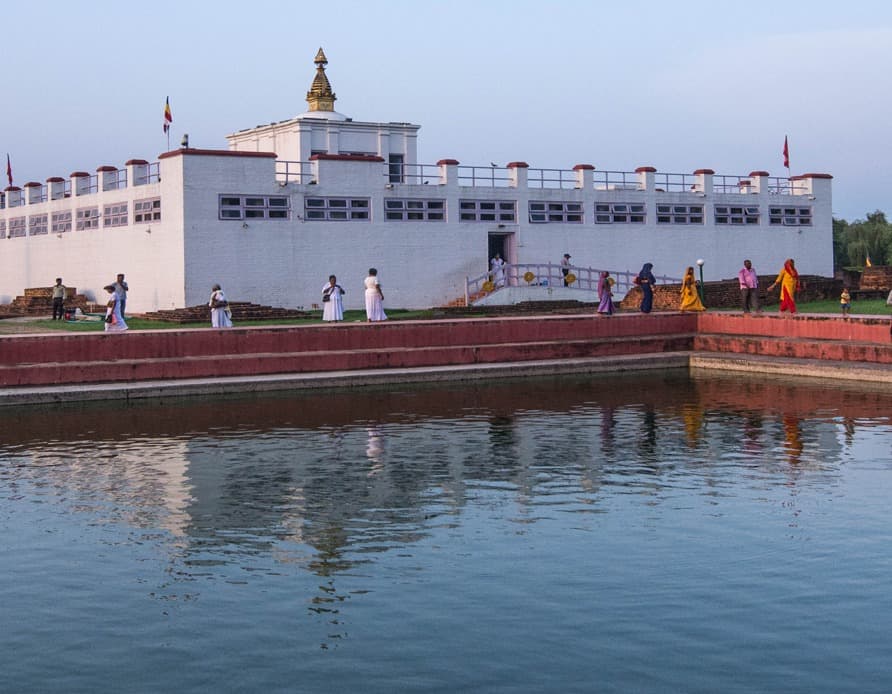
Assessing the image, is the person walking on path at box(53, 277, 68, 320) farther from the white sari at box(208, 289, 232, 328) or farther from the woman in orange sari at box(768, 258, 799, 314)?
the woman in orange sari at box(768, 258, 799, 314)

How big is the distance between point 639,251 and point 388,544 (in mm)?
40469

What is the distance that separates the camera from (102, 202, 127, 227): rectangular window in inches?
1740

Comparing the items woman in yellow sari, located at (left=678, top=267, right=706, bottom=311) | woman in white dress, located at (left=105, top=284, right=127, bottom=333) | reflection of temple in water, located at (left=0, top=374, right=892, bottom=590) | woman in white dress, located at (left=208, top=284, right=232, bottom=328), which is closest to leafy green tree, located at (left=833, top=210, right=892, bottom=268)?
woman in yellow sari, located at (left=678, top=267, right=706, bottom=311)

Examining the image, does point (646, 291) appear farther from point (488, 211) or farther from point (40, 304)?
point (40, 304)

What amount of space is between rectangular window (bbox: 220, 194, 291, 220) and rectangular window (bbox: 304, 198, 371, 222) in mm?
849

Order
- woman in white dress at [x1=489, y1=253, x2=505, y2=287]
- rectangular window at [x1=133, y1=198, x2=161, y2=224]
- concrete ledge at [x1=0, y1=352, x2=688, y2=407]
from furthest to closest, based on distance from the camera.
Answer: woman in white dress at [x1=489, y1=253, x2=505, y2=287], rectangular window at [x1=133, y1=198, x2=161, y2=224], concrete ledge at [x1=0, y1=352, x2=688, y2=407]

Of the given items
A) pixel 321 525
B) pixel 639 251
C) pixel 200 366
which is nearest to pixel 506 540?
pixel 321 525

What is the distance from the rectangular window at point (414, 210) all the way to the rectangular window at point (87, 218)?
36.0 ft

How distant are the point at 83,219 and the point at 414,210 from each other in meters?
12.7

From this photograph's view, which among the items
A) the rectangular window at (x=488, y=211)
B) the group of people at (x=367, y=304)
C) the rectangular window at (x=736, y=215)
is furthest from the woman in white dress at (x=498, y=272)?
the group of people at (x=367, y=304)

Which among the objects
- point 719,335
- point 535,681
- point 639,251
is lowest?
point 535,681

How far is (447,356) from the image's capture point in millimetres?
25172

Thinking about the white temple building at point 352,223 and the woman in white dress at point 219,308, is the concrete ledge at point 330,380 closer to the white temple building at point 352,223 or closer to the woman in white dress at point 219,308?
the woman in white dress at point 219,308

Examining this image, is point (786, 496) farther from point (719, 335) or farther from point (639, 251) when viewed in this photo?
point (639, 251)
